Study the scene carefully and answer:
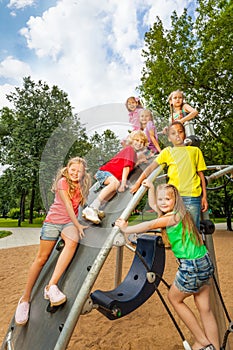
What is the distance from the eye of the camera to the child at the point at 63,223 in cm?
226

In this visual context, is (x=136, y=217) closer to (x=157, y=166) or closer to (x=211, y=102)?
(x=157, y=166)

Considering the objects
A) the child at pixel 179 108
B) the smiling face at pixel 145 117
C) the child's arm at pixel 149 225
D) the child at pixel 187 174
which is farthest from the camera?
the child at pixel 179 108

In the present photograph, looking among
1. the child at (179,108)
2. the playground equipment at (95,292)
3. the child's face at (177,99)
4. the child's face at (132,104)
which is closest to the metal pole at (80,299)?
the playground equipment at (95,292)

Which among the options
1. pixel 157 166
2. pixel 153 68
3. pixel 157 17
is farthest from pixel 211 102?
pixel 157 166

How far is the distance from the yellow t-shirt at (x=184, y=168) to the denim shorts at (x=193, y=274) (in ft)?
1.65

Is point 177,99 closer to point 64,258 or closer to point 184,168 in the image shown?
point 184,168

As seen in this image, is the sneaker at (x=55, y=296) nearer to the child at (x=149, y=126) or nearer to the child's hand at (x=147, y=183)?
the child's hand at (x=147, y=183)

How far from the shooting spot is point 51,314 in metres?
2.16

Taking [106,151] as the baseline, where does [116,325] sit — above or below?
below

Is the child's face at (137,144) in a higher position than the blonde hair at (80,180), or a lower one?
higher

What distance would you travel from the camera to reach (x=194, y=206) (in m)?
2.34

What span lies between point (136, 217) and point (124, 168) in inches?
21.9

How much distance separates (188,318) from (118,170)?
4.16ft

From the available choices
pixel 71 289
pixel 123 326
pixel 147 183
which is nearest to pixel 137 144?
pixel 147 183
